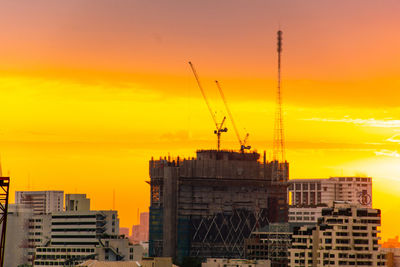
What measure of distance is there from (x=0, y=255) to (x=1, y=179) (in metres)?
10.6

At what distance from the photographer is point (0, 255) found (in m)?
162

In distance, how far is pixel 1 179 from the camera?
516 ft
